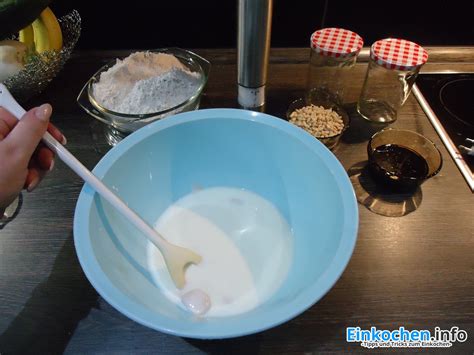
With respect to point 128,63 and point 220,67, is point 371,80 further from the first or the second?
point 128,63

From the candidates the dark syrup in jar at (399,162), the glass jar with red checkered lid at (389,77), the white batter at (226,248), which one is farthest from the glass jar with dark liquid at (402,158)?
the white batter at (226,248)

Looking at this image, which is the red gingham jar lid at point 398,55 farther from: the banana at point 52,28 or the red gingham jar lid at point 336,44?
the banana at point 52,28

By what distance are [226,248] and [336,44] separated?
48 centimetres

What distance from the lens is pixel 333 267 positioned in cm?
47

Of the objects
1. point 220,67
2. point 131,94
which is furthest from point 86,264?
point 220,67

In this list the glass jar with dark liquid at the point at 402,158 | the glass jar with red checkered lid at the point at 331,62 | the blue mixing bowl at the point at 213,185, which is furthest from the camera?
the glass jar with red checkered lid at the point at 331,62

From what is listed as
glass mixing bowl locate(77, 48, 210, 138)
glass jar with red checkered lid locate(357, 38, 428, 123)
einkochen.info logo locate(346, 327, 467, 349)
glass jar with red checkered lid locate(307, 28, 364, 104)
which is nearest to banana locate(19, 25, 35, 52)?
glass mixing bowl locate(77, 48, 210, 138)

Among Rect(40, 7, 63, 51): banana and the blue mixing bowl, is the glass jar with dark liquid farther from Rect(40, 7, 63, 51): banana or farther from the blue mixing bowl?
Rect(40, 7, 63, 51): banana

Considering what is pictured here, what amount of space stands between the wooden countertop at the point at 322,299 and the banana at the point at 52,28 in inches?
9.5

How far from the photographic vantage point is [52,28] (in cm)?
82

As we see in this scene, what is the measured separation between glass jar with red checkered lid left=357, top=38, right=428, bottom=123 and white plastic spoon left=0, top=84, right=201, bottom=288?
52 cm

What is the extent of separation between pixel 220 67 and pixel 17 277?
2.12 ft

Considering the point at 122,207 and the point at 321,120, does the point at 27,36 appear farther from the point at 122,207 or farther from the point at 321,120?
the point at 321,120

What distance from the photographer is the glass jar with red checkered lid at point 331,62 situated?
783mm
